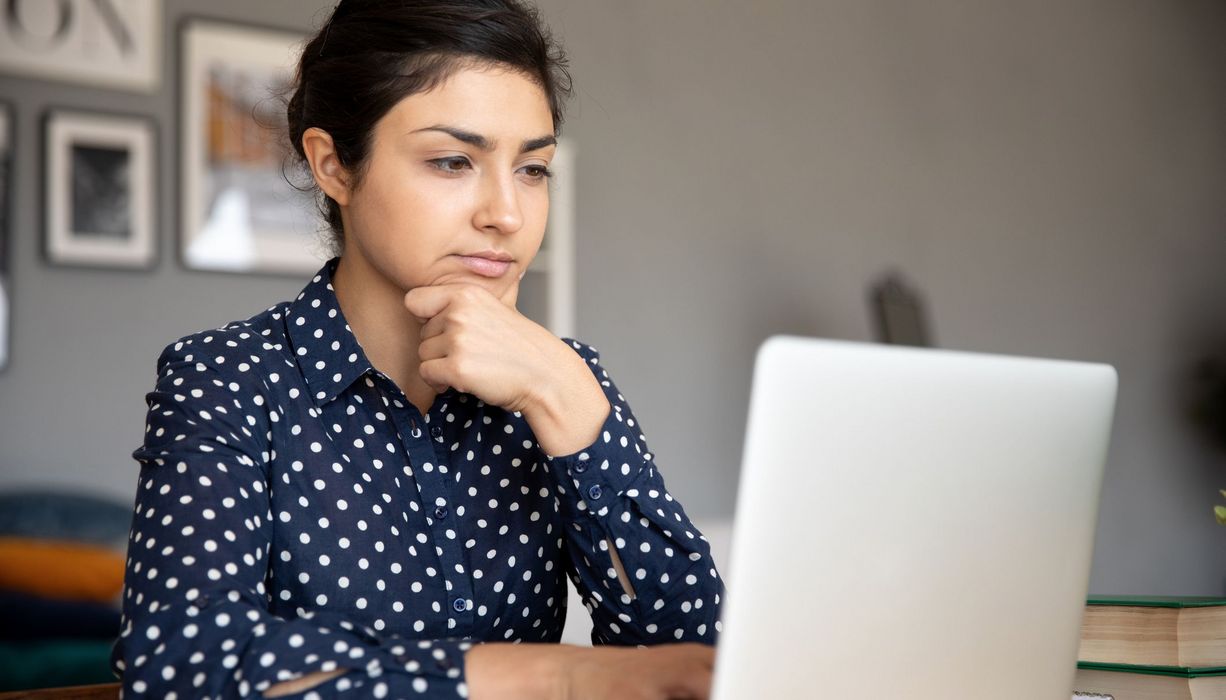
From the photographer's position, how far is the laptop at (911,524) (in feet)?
2.08

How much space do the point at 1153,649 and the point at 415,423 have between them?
28.9 inches

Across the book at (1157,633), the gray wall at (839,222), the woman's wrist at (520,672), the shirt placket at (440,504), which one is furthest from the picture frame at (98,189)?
the book at (1157,633)

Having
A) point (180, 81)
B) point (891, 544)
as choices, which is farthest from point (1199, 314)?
point (891, 544)

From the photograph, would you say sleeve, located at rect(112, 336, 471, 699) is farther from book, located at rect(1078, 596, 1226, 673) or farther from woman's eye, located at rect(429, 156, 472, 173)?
book, located at rect(1078, 596, 1226, 673)

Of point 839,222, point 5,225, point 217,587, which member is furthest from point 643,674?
point 839,222

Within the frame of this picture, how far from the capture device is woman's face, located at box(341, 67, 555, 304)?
1.26 metres

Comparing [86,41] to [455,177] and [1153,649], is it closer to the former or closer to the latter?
[455,177]

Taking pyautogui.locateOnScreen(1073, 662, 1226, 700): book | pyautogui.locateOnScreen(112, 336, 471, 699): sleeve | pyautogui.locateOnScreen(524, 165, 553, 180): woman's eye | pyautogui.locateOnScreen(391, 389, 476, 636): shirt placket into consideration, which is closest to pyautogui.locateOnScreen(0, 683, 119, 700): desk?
pyautogui.locateOnScreen(112, 336, 471, 699): sleeve

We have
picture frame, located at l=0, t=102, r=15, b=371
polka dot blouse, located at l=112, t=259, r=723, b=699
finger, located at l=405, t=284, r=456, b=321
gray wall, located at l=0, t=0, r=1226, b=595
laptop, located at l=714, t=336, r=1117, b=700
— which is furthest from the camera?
gray wall, located at l=0, t=0, r=1226, b=595

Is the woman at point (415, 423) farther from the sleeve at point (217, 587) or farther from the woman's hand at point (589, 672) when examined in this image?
the woman's hand at point (589, 672)

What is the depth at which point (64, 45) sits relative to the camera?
10.1 feet

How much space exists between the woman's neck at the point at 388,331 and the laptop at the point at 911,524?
29.0 inches

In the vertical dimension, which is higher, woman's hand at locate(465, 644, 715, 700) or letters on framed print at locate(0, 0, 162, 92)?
letters on framed print at locate(0, 0, 162, 92)

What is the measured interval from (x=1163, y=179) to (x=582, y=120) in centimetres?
283
